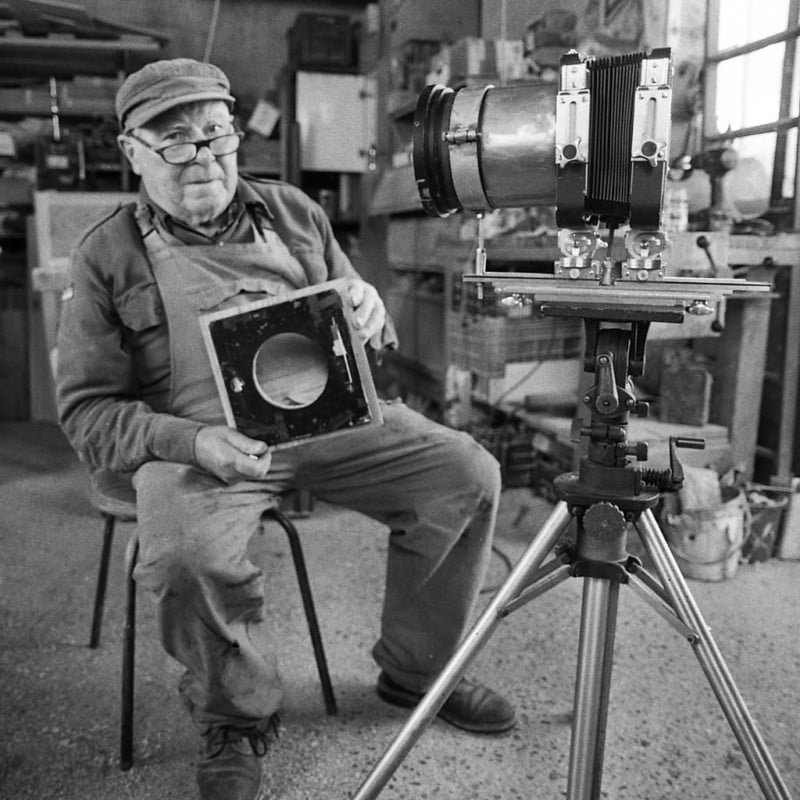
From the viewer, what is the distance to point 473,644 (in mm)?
1151

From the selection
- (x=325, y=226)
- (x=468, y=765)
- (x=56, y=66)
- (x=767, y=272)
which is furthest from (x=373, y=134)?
(x=468, y=765)

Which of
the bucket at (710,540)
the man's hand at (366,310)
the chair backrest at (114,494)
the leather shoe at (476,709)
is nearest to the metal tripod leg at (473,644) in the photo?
the leather shoe at (476,709)

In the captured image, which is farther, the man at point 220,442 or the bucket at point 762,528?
the bucket at point 762,528

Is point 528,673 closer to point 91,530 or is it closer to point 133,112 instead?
point 133,112

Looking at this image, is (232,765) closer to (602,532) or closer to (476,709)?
(476,709)

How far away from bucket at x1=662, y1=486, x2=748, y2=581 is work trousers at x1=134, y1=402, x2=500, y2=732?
91cm

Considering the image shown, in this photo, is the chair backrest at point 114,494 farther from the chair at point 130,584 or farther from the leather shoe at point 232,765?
the leather shoe at point 232,765

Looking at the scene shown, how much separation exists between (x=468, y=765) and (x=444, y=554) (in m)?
0.37

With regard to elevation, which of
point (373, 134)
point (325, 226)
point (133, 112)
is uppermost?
point (373, 134)

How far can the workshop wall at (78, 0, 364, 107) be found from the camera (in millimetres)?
4844

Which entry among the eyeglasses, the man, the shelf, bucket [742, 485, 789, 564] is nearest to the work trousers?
the man

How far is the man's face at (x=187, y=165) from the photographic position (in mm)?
1523

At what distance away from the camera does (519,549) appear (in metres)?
2.55

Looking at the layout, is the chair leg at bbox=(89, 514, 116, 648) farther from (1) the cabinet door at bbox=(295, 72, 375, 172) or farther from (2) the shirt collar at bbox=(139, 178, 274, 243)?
(1) the cabinet door at bbox=(295, 72, 375, 172)
